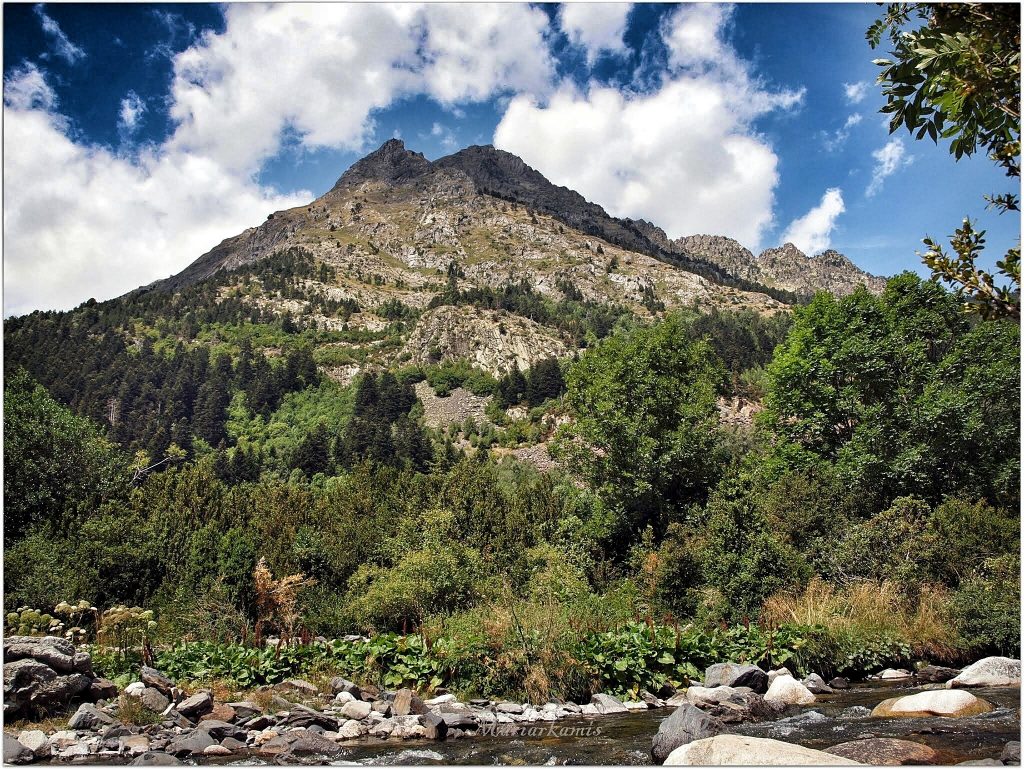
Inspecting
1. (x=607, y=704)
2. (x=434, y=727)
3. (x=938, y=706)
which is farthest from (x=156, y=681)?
(x=938, y=706)

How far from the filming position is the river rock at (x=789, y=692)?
11.6 meters

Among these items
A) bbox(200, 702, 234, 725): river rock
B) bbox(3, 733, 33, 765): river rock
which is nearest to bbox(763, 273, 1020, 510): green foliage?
bbox(200, 702, 234, 725): river rock

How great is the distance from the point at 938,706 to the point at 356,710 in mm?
9624

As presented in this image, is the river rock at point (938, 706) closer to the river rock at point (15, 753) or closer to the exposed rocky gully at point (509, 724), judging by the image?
the exposed rocky gully at point (509, 724)

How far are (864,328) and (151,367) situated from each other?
115023 millimetres

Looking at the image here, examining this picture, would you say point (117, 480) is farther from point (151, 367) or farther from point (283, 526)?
point (151, 367)

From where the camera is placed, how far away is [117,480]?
3164 centimetres

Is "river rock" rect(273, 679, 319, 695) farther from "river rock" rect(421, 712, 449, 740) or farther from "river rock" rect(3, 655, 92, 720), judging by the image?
"river rock" rect(3, 655, 92, 720)

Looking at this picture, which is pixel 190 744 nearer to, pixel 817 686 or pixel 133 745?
pixel 133 745

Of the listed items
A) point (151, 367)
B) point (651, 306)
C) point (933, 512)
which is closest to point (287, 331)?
point (151, 367)

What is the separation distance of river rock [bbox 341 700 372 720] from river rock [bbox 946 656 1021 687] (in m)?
11.6

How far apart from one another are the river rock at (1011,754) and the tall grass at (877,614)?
799 cm

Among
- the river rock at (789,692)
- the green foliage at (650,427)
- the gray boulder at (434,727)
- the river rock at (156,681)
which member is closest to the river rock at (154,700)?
the river rock at (156,681)

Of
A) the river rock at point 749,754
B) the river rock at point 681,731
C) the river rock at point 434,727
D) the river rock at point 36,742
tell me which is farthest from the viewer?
the river rock at point 434,727
